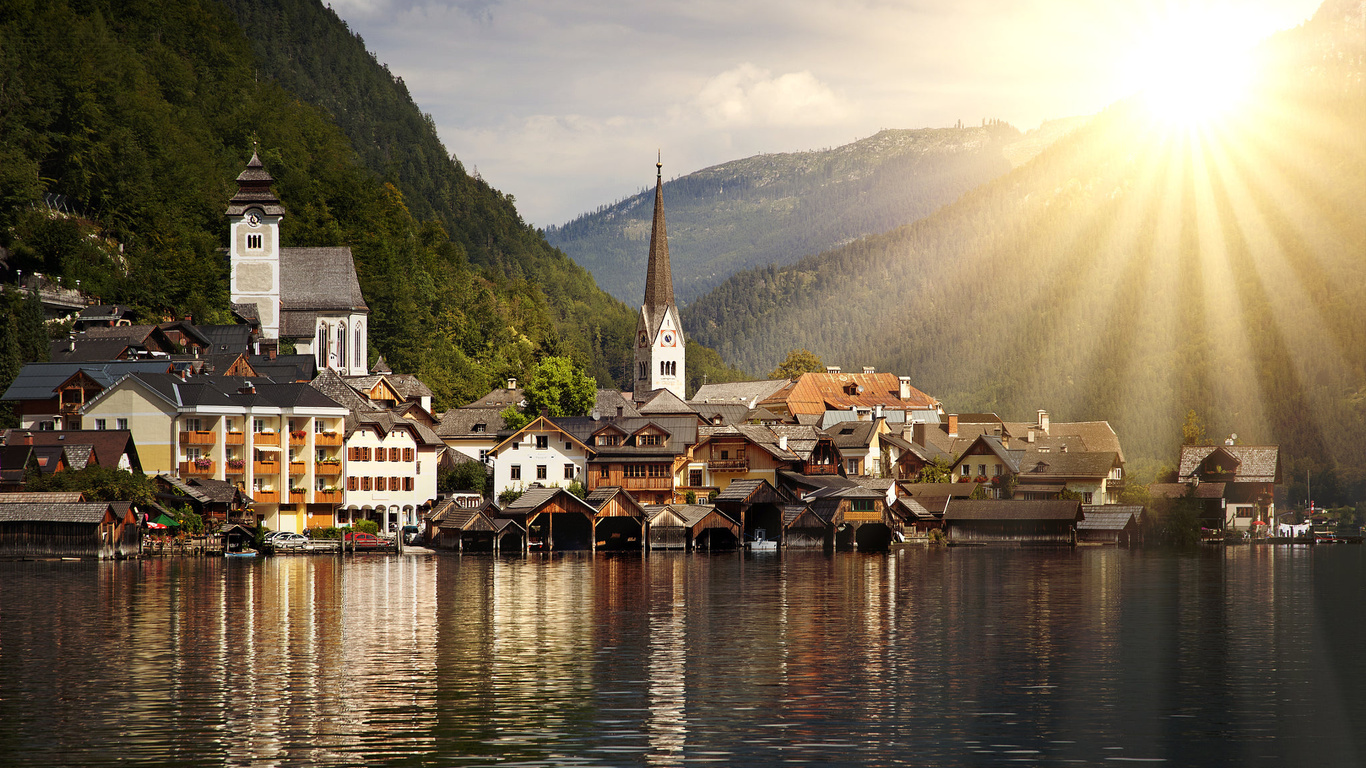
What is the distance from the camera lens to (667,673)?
1273 inches

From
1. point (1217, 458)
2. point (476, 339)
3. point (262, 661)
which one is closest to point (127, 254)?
point (476, 339)

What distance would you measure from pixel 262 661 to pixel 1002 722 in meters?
17.9

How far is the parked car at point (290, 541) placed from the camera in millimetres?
85000

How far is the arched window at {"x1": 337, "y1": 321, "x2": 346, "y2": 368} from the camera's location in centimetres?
12050

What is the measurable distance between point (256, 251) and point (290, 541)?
4056cm

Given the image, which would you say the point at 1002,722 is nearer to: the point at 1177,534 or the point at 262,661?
the point at 262,661

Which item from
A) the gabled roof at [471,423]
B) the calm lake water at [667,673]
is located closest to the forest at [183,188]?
the gabled roof at [471,423]

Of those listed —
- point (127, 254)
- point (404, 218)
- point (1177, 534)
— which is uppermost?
point (404, 218)

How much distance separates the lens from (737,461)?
101m

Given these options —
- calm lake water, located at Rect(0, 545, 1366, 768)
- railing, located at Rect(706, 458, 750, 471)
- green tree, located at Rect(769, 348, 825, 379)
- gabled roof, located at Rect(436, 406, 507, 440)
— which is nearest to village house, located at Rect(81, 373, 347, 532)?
gabled roof, located at Rect(436, 406, 507, 440)

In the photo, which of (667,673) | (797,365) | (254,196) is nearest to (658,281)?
(797,365)

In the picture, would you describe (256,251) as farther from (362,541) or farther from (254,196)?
(362,541)

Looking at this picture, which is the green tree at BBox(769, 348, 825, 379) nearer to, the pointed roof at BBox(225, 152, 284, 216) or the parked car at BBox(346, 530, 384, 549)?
the pointed roof at BBox(225, 152, 284, 216)

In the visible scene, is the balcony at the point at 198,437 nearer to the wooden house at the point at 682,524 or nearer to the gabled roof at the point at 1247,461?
the wooden house at the point at 682,524
